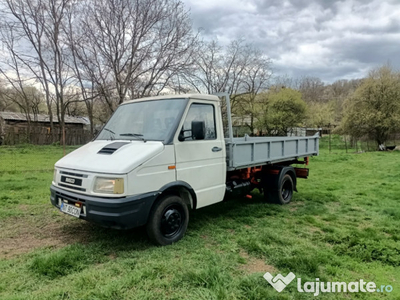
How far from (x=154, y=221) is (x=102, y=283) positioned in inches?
41.1

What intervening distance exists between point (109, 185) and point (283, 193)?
474 centimetres

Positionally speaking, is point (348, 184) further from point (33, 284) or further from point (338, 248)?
point (33, 284)

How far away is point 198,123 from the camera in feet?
12.9

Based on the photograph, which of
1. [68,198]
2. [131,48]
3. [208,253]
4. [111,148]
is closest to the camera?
[208,253]

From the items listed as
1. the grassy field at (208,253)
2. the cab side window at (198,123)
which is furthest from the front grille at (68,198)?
the cab side window at (198,123)

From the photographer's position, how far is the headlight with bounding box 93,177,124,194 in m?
3.28

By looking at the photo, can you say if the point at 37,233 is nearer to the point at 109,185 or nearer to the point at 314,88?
the point at 109,185

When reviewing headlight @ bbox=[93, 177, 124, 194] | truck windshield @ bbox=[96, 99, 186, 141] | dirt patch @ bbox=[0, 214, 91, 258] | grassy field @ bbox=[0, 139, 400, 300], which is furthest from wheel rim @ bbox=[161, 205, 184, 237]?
dirt patch @ bbox=[0, 214, 91, 258]

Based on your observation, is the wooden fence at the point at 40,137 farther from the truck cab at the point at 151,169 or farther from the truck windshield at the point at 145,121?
the truck cab at the point at 151,169

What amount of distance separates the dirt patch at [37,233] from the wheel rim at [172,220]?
128cm

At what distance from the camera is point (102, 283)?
2.75m

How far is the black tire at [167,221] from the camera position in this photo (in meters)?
3.64

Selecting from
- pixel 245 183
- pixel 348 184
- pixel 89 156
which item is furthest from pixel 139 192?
pixel 348 184

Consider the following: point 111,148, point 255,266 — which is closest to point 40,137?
point 111,148
